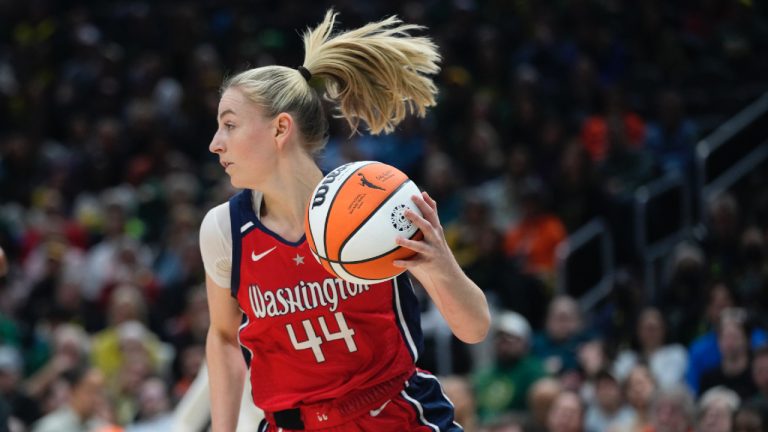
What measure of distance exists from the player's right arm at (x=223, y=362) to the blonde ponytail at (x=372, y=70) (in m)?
0.71

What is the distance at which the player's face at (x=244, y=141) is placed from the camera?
3570mm

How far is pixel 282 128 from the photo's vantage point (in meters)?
3.62

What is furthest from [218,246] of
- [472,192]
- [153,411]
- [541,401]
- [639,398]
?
[472,192]

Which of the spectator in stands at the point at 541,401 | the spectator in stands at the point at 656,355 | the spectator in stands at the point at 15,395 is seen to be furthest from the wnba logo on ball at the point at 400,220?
the spectator in stands at the point at 15,395

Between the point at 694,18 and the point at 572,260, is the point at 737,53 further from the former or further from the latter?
the point at 572,260

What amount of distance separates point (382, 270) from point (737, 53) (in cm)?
765

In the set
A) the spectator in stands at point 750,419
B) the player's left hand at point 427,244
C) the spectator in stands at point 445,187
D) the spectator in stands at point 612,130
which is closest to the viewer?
the player's left hand at point 427,244

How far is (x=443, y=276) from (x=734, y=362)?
14.6 ft

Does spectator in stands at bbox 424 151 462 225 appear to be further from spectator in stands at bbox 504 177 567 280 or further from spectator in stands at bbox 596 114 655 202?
spectator in stands at bbox 596 114 655 202

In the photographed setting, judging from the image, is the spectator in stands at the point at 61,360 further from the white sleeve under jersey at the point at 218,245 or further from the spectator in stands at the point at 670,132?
the white sleeve under jersey at the point at 218,245

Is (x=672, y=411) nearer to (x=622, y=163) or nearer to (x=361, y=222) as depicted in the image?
(x=622, y=163)

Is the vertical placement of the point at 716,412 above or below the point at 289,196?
below

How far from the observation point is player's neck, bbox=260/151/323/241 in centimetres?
364

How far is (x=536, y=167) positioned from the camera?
10.1 metres
